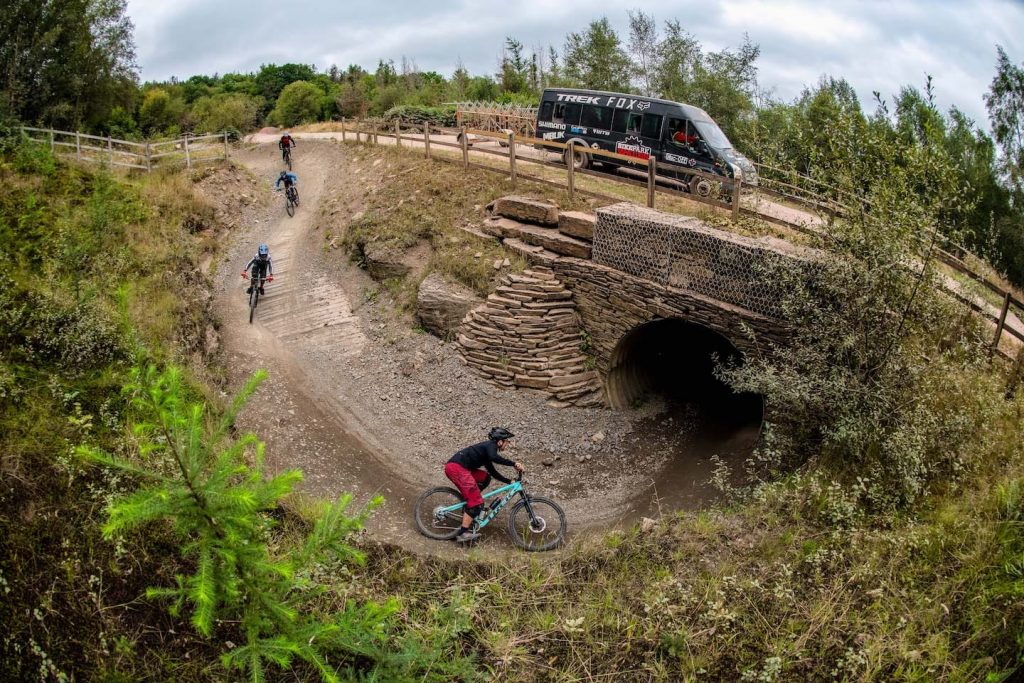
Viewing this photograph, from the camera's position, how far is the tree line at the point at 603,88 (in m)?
13.4

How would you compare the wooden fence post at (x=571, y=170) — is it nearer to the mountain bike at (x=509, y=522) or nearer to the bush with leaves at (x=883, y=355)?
the bush with leaves at (x=883, y=355)

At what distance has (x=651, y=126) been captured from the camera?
18.4 metres

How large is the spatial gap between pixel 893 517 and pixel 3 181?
17.2 metres

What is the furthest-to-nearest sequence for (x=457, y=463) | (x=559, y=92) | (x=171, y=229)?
(x=559, y=92) → (x=171, y=229) → (x=457, y=463)

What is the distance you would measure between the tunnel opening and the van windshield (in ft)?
15.5

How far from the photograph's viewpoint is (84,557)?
25.6 feet

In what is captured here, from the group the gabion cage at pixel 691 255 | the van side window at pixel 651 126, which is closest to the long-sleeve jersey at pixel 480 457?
the gabion cage at pixel 691 255

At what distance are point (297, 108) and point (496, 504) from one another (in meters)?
35.0

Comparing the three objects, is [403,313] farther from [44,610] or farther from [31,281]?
[44,610]

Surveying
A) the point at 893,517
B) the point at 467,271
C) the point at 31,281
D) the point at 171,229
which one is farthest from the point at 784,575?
the point at 171,229

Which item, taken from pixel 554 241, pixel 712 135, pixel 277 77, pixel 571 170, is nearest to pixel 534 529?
pixel 554 241

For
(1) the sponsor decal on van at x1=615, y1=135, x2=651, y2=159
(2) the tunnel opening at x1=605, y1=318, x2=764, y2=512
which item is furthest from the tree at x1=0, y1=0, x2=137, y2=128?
(2) the tunnel opening at x1=605, y1=318, x2=764, y2=512

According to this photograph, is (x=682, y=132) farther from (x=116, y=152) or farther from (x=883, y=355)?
(x=116, y=152)

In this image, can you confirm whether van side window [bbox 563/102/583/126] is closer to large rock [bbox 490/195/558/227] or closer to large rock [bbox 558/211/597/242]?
large rock [bbox 490/195/558/227]
